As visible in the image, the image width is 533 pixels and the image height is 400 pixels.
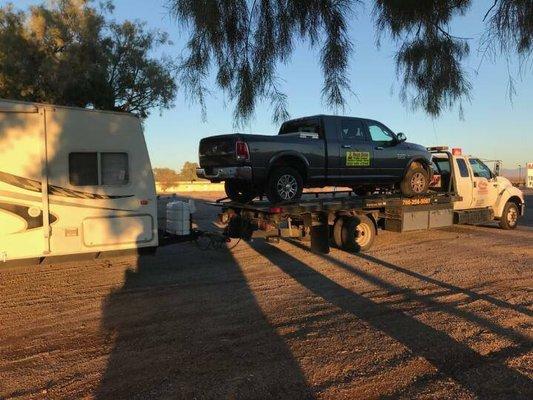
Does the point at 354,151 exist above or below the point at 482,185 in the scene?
above

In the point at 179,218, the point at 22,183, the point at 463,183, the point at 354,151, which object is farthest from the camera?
the point at 463,183

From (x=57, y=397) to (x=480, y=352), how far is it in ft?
12.6

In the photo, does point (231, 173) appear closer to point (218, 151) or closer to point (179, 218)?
point (218, 151)

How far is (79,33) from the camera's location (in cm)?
1923

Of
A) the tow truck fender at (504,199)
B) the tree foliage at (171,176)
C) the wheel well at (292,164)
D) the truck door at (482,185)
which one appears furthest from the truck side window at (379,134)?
the tree foliage at (171,176)

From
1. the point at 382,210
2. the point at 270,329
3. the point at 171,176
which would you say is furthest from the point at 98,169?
the point at 171,176

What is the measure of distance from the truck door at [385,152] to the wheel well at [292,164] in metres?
1.99

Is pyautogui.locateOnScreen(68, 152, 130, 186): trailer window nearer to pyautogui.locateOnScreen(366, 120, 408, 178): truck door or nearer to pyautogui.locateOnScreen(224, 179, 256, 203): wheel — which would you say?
pyautogui.locateOnScreen(224, 179, 256, 203): wheel

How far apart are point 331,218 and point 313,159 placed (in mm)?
1666

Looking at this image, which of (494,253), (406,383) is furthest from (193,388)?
(494,253)

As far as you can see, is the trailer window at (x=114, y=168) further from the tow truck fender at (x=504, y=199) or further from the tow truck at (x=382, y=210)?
the tow truck fender at (x=504, y=199)

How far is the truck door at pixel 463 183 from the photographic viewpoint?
545 inches

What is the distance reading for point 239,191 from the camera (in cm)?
1130

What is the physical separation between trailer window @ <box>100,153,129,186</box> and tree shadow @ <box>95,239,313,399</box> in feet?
5.39
